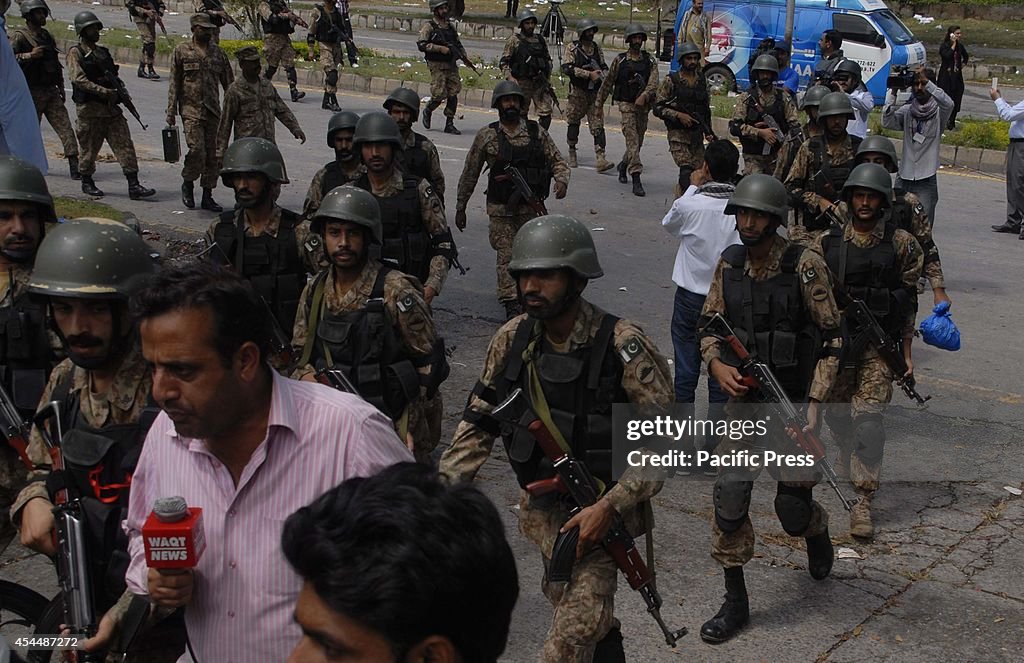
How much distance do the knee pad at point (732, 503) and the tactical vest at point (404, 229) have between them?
2690 millimetres

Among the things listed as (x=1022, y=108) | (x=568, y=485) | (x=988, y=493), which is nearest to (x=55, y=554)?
(x=568, y=485)

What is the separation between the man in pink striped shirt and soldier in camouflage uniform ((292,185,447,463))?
239 centimetres

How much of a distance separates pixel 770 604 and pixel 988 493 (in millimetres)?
1877

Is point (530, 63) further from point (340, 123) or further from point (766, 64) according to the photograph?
point (340, 123)

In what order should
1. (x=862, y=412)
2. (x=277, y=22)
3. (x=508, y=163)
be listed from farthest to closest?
(x=277, y=22), (x=508, y=163), (x=862, y=412)

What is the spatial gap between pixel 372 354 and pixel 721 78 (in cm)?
1706

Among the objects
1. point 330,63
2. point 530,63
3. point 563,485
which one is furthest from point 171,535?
point 330,63

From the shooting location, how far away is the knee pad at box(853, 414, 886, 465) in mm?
6105

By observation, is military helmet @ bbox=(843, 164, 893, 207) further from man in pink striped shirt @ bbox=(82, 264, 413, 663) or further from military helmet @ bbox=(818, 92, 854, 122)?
man in pink striped shirt @ bbox=(82, 264, 413, 663)

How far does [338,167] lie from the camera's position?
25.4 feet

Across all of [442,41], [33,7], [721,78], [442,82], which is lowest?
[721,78]

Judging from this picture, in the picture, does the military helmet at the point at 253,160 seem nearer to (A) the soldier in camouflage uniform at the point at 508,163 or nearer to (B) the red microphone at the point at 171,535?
(A) the soldier in camouflage uniform at the point at 508,163

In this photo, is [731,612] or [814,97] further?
[814,97]

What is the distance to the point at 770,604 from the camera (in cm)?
536
